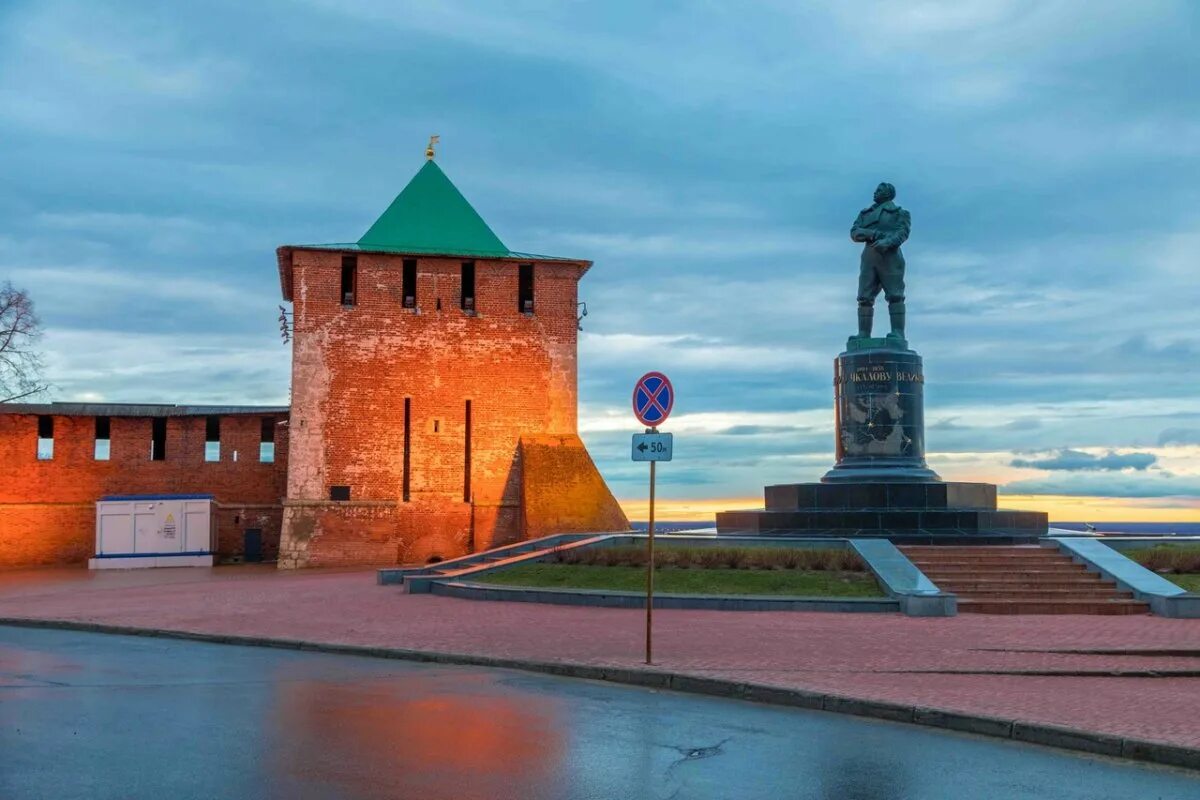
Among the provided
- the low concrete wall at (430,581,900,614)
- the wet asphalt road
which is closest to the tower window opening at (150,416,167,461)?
the low concrete wall at (430,581,900,614)

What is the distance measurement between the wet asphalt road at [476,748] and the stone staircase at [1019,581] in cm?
846

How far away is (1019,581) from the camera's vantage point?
57.1 feet

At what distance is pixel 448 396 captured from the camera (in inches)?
1228

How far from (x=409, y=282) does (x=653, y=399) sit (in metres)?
21.6

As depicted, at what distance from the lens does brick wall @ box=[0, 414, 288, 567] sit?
32812 mm

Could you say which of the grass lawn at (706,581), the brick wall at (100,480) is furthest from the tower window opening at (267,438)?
the grass lawn at (706,581)

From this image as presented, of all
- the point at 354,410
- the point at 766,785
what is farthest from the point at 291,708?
the point at 354,410

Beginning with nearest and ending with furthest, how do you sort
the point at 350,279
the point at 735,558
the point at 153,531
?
the point at 735,558
the point at 153,531
the point at 350,279

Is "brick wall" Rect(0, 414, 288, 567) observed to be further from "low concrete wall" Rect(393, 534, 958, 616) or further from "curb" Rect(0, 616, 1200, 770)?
"curb" Rect(0, 616, 1200, 770)

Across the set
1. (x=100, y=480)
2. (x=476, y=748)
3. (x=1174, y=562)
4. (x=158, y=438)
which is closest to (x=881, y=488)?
(x=1174, y=562)

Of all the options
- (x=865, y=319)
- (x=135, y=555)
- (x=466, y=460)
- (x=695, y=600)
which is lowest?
(x=135, y=555)

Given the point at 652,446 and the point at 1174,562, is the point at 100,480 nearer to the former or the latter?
the point at 652,446

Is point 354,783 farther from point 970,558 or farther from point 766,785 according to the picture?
point 970,558

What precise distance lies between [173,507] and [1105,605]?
77.6ft
